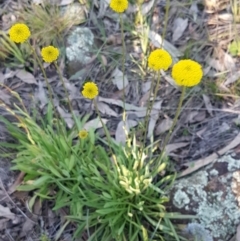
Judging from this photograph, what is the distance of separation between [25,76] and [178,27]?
1.07m

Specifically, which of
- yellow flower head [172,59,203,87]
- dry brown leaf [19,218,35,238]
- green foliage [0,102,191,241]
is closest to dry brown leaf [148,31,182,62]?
green foliage [0,102,191,241]

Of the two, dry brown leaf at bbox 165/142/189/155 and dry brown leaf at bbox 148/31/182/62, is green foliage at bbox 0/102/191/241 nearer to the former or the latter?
dry brown leaf at bbox 165/142/189/155

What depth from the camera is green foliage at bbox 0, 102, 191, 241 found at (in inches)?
100

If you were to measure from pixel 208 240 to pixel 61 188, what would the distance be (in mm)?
807

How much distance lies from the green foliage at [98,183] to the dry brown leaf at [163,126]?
0.23 meters

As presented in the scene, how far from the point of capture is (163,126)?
9.93ft

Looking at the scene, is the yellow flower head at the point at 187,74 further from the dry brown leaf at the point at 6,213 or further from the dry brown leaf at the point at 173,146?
the dry brown leaf at the point at 6,213

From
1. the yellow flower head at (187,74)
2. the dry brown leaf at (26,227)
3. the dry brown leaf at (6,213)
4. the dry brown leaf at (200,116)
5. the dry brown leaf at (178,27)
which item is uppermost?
the yellow flower head at (187,74)

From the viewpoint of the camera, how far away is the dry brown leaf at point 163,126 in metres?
3.01

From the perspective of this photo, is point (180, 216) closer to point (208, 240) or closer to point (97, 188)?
point (208, 240)

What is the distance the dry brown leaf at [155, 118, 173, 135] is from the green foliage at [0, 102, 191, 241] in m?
0.23

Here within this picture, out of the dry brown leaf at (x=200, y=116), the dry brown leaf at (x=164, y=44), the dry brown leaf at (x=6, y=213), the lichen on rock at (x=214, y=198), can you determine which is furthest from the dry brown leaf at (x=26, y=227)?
the dry brown leaf at (x=164, y=44)

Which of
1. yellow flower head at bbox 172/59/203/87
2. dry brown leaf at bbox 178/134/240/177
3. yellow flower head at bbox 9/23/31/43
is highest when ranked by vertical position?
yellow flower head at bbox 9/23/31/43

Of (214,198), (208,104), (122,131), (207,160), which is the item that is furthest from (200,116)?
(214,198)
